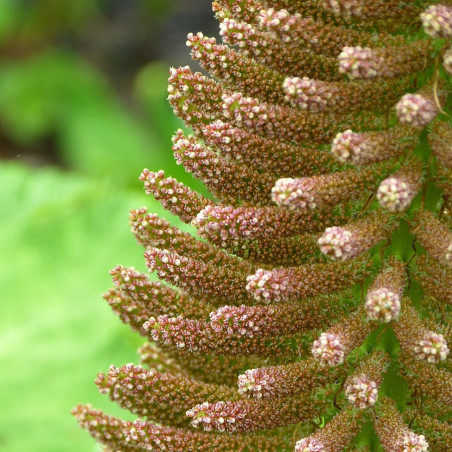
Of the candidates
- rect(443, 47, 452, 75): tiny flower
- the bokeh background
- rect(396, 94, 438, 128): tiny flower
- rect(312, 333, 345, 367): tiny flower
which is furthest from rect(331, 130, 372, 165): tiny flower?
the bokeh background

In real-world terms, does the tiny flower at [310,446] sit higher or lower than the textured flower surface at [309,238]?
lower

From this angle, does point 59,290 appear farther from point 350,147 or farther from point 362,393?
point 350,147

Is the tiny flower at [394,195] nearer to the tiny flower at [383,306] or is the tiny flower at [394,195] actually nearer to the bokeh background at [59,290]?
the tiny flower at [383,306]

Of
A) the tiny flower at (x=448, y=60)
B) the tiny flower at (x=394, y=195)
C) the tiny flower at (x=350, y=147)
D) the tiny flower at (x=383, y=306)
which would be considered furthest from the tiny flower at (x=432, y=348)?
the tiny flower at (x=448, y=60)

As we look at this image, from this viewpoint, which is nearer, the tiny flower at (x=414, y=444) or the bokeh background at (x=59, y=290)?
the tiny flower at (x=414, y=444)

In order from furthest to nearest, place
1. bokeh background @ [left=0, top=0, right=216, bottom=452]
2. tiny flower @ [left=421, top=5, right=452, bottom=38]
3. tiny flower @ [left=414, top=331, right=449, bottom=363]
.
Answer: bokeh background @ [left=0, top=0, right=216, bottom=452] → tiny flower @ [left=414, top=331, right=449, bottom=363] → tiny flower @ [left=421, top=5, right=452, bottom=38]

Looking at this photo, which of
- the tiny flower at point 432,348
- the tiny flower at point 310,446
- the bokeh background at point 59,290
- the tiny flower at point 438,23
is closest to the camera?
the tiny flower at point 438,23

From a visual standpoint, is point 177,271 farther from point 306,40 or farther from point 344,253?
point 306,40

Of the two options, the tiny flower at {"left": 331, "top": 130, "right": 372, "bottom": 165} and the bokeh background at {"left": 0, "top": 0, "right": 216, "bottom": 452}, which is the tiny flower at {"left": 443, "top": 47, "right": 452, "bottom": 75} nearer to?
the tiny flower at {"left": 331, "top": 130, "right": 372, "bottom": 165}
